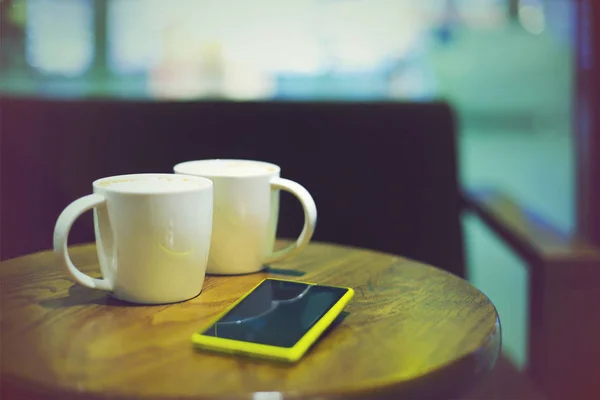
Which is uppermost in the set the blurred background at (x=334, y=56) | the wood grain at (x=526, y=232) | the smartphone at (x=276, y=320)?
the blurred background at (x=334, y=56)

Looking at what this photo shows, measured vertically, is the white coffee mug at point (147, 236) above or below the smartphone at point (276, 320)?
above

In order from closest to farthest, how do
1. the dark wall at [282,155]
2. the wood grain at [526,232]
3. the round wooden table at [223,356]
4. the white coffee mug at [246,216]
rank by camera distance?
the round wooden table at [223,356]
the white coffee mug at [246,216]
the wood grain at [526,232]
the dark wall at [282,155]

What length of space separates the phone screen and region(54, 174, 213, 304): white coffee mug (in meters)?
0.07

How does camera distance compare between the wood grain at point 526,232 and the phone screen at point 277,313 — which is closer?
the phone screen at point 277,313

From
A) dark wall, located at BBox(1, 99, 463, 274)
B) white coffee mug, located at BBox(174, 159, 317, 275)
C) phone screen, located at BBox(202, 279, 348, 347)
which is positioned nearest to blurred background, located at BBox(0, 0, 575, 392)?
dark wall, located at BBox(1, 99, 463, 274)

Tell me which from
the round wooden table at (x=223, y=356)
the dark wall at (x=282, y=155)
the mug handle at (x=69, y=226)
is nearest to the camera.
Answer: the round wooden table at (x=223, y=356)

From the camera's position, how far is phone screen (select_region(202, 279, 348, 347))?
0.47 m

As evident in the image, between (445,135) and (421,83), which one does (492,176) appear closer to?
(421,83)

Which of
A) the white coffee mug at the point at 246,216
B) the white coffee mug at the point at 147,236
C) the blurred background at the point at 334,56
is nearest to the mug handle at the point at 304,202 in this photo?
the white coffee mug at the point at 246,216

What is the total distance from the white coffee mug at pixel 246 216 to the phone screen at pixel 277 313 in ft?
0.20

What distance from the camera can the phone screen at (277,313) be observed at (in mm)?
474

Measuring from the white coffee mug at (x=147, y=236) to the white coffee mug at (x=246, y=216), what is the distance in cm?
5

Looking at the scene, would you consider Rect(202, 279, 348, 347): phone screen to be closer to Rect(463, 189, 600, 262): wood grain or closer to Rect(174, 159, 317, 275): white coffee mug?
Rect(174, 159, 317, 275): white coffee mug

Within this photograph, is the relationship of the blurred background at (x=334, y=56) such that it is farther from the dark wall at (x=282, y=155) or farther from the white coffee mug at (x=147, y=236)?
the white coffee mug at (x=147, y=236)
